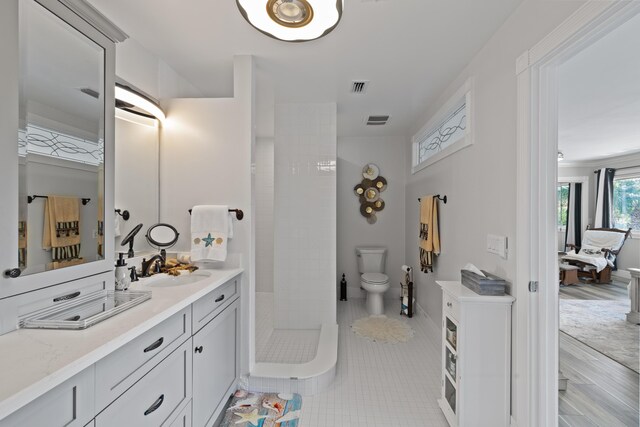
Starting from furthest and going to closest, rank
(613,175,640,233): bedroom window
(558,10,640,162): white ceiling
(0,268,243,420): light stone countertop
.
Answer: (613,175,640,233): bedroom window → (558,10,640,162): white ceiling → (0,268,243,420): light stone countertop

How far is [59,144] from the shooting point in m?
1.19

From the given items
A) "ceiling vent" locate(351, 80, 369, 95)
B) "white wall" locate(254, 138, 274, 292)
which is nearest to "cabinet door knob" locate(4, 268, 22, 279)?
"ceiling vent" locate(351, 80, 369, 95)

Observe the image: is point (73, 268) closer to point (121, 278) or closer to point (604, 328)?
point (121, 278)

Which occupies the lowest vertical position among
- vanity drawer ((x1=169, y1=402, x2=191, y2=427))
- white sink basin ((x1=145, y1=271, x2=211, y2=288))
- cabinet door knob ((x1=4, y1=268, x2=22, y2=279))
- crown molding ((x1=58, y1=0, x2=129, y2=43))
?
vanity drawer ((x1=169, y1=402, x2=191, y2=427))

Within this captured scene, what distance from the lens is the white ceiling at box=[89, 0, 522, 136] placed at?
62.7 inches

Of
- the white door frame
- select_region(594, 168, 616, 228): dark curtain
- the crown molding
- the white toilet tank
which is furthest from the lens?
select_region(594, 168, 616, 228): dark curtain

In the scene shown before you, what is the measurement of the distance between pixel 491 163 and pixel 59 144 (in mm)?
2363

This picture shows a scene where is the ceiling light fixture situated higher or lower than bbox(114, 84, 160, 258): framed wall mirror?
higher

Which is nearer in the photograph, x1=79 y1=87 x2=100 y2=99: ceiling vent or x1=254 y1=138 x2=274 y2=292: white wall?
x1=79 y1=87 x2=100 y2=99: ceiling vent

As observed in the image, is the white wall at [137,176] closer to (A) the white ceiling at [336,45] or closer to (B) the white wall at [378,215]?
(A) the white ceiling at [336,45]

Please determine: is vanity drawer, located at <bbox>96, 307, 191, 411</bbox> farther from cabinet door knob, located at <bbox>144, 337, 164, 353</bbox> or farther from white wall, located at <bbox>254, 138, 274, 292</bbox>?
white wall, located at <bbox>254, 138, 274, 292</bbox>

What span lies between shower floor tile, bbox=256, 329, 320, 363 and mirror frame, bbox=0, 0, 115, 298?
1589 millimetres

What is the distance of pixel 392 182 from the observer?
4262mm

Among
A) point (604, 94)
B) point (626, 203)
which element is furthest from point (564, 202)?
point (604, 94)
